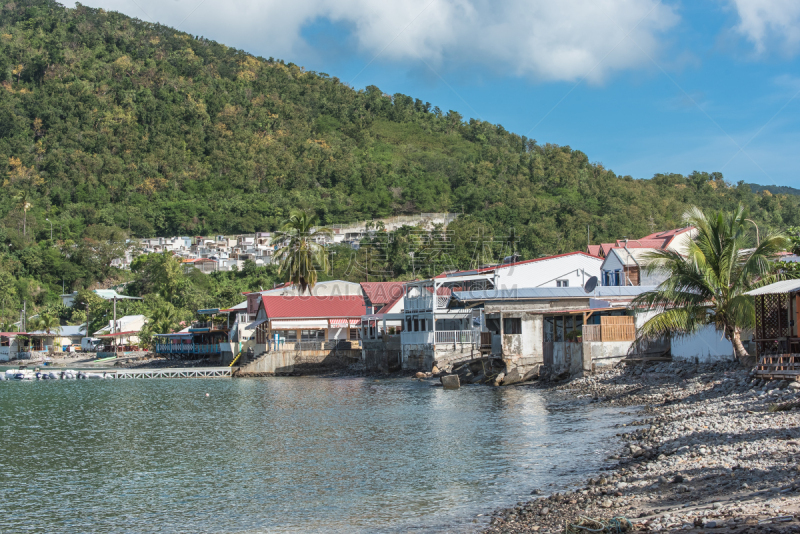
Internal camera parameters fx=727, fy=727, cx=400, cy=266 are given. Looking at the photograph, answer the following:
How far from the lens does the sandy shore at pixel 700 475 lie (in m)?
10.7

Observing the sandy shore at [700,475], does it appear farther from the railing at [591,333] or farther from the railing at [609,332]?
the railing at [591,333]

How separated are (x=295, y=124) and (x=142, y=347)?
296 feet

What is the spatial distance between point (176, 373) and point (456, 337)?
26328 mm

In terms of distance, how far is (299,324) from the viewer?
192ft

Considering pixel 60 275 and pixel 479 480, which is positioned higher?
pixel 60 275

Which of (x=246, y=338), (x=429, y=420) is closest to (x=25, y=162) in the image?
(x=246, y=338)

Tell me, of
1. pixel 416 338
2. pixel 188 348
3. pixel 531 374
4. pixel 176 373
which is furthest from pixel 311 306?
pixel 531 374

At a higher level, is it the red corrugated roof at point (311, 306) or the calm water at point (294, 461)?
the red corrugated roof at point (311, 306)

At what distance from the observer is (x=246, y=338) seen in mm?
67688

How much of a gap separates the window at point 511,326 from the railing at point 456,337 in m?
1.96

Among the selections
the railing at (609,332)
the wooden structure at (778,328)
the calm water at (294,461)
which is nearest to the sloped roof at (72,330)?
the calm water at (294,461)

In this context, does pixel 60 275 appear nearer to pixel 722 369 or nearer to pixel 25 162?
pixel 25 162

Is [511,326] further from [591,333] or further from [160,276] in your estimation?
[160,276]

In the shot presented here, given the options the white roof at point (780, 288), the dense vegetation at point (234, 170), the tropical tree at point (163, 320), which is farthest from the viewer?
the dense vegetation at point (234, 170)
